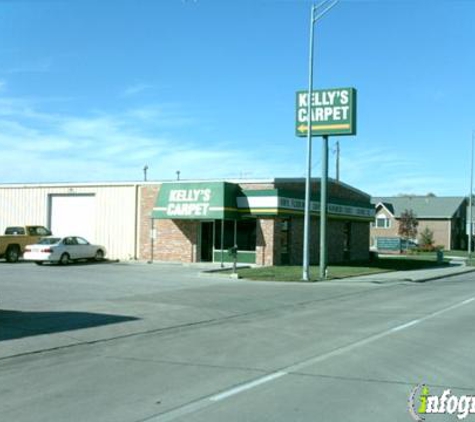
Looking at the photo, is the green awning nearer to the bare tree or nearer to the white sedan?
the white sedan

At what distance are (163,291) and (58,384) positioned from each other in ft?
43.3

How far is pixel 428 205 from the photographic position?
85562 millimetres

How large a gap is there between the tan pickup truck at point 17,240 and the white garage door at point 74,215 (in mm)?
2771

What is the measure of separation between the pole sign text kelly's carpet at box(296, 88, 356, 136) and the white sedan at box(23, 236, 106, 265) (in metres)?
13.0

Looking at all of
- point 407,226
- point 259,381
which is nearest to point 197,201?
point 259,381

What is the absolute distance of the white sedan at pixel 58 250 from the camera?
34.5 meters

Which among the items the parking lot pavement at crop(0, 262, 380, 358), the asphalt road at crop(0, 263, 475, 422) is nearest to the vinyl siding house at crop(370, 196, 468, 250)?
the parking lot pavement at crop(0, 262, 380, 358)

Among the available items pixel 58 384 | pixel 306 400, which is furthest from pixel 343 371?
pixel 58 384

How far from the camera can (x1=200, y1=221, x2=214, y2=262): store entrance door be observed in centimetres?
3741

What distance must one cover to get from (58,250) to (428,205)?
5986 centimetres

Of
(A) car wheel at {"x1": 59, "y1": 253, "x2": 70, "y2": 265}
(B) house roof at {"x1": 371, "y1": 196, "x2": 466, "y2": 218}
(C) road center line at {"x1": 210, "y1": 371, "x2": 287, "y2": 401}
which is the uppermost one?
(B) house roof at {"x1": 371, "y1": 196, "x2": 466, "y2": 218}

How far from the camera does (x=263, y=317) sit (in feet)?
52.9

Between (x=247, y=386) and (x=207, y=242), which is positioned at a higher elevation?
(x=207, y=242)

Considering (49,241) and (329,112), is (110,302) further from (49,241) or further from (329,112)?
(49,241)
